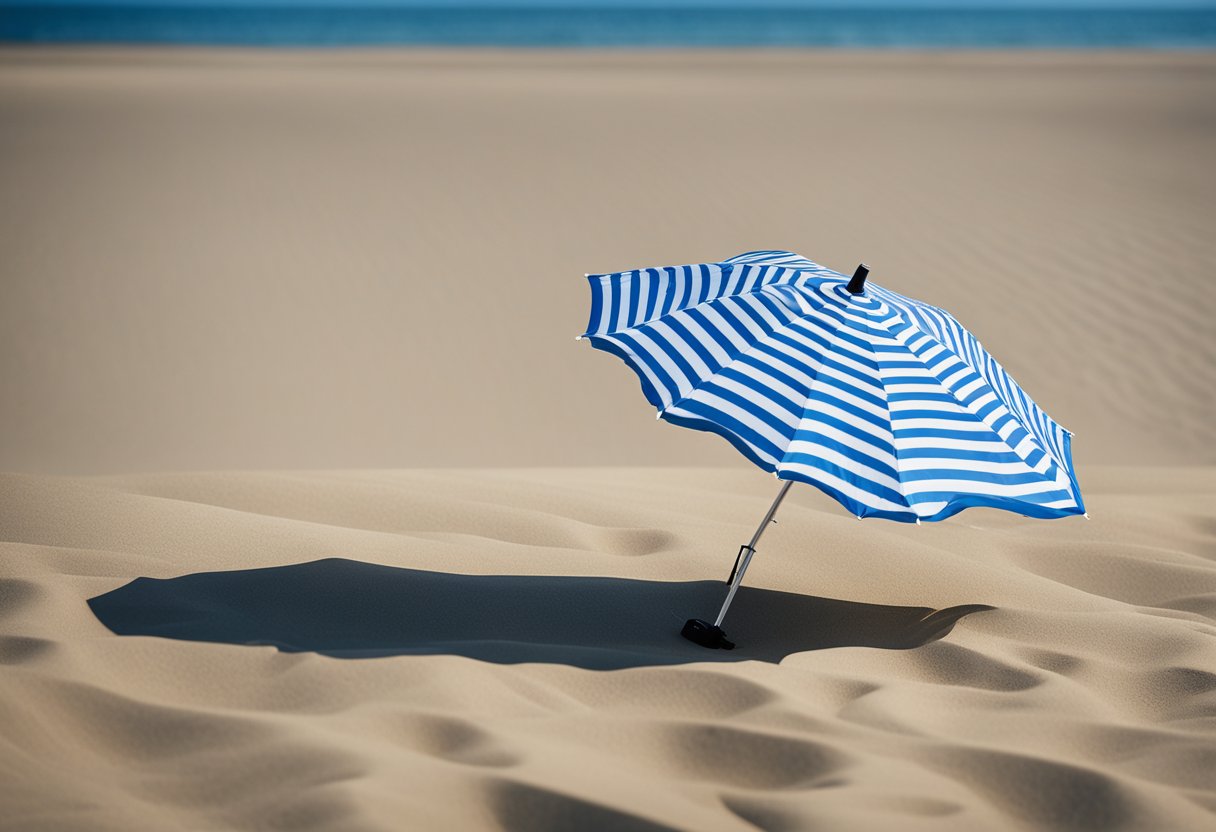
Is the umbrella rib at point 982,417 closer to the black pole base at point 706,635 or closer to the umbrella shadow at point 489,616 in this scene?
the umbrella shadow at point 489,616

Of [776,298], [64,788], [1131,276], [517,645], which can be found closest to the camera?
[64,788]

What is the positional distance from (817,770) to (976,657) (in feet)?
3.57

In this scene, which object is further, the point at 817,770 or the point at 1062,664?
the point at 1062,664

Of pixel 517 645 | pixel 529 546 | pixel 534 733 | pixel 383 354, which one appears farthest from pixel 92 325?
pixel 534 733

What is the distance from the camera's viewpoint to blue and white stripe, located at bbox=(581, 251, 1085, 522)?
3164 millimetres

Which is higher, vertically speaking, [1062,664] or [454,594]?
[454,594]

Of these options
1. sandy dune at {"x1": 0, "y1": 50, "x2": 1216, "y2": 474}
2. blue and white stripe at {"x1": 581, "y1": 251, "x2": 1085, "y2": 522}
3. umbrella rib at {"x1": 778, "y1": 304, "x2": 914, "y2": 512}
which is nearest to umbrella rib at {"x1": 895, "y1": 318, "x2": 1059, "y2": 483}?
blue and white stripe at {"x1": 581, "y1": 251, "x2": 1085, "y2": 522}

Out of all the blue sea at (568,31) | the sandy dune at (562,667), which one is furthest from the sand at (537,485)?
the blue sea at (568,31)

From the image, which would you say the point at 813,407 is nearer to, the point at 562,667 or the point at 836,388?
the point at 836,388

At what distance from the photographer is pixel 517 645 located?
3.12 meters

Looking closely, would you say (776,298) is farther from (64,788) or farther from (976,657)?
(64,788)

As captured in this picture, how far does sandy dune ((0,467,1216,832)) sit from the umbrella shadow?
0.04 ft

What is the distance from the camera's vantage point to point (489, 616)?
3404 millimetres

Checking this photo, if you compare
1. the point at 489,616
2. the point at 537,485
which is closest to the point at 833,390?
the point at 489,616
